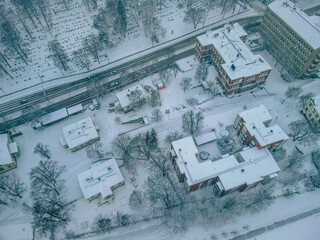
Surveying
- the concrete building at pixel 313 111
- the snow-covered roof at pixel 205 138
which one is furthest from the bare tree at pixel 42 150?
the concrete building at pixel 313 111

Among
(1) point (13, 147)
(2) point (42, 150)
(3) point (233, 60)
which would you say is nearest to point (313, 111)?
(3) point (233, 60)

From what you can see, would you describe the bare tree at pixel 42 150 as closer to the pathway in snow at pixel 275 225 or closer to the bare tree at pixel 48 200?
the bare tree at pixel 48 200

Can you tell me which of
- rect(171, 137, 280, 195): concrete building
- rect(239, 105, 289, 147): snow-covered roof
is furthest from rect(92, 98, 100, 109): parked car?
rect(239, 105, 289, 147): snow-covered roof

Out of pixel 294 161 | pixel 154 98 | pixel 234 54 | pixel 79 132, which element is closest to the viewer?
pixel 294 161

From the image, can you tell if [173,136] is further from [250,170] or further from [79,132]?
[79,132]

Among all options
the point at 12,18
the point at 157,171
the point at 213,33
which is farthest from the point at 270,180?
the point at 12,18

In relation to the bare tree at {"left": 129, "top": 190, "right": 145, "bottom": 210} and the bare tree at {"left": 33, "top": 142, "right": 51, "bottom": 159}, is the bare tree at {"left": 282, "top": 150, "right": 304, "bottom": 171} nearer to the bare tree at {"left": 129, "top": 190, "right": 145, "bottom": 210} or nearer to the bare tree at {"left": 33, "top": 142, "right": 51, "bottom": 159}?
the bare tree at {"left": 129, "top": 190, "right": 145, "bottom": 210}

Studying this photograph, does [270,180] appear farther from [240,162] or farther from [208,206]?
[208,206]
